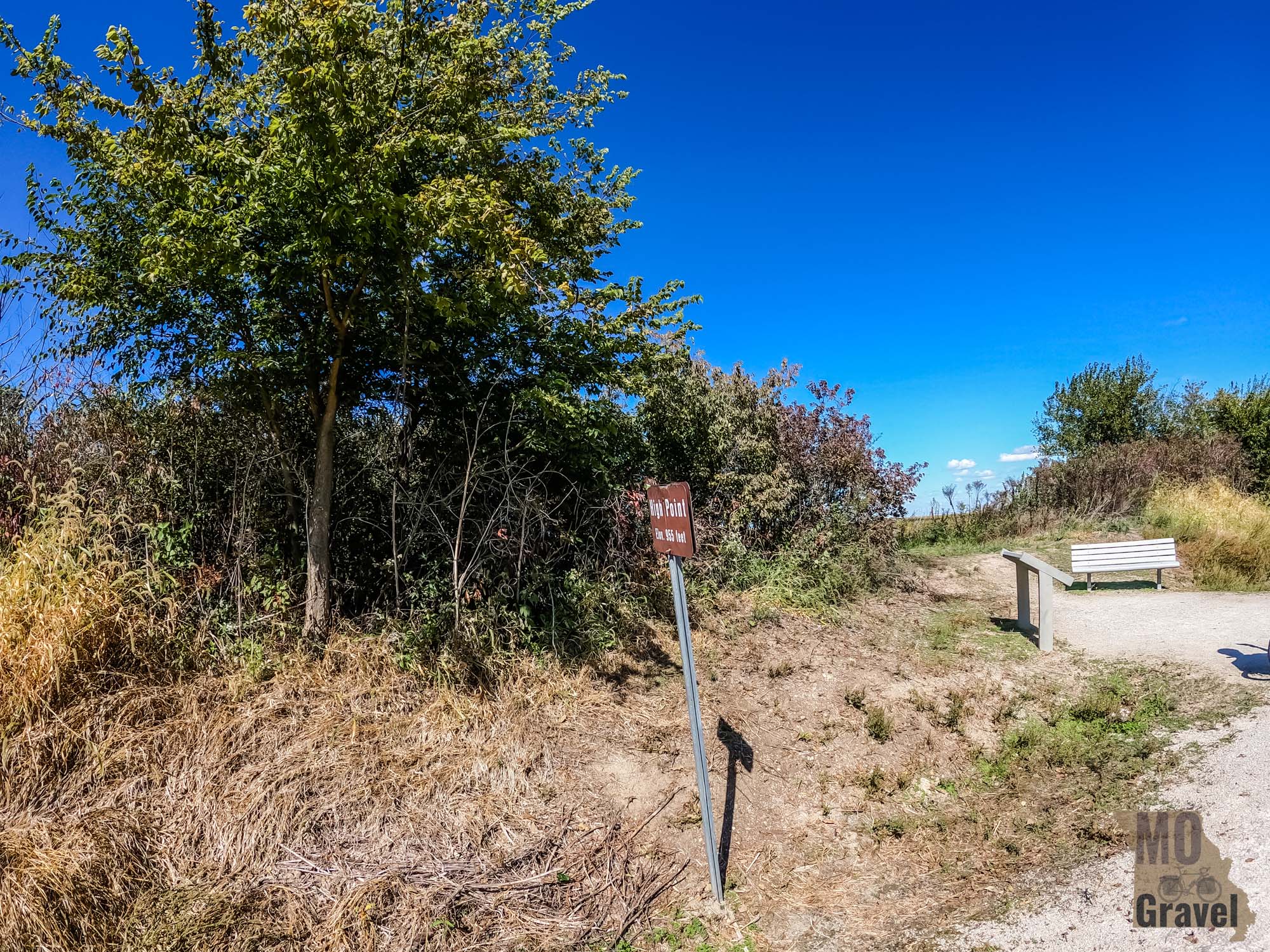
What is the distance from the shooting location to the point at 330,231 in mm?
4809

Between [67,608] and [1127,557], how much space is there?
12143 millimetres

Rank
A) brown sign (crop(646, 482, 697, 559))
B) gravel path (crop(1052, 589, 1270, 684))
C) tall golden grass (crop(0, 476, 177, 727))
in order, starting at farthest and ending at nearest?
gravel path (crop(1052, 589, 1270, 684)) → tall golden grass (crop(0, 476, 177, 727)) → brown sign (crop(646, 482, 697, 559))

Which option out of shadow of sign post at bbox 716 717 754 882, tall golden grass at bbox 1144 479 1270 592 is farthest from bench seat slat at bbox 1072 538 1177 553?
shadow of sign post at bbox 716 717 754 882

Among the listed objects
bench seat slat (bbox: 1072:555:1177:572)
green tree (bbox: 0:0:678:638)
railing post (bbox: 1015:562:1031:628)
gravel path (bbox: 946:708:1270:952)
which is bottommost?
gravel path (bbox: 946:708:1270:952)

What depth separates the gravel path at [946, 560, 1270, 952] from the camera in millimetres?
3158

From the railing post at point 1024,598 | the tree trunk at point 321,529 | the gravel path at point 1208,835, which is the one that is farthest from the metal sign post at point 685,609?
the railing post at point 1024,598

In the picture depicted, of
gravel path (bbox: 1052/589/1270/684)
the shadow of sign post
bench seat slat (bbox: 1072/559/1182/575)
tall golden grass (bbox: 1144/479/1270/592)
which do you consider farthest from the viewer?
tall golden grass (bbox: 1144/479/1270/592)

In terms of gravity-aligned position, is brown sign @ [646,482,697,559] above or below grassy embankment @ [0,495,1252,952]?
above

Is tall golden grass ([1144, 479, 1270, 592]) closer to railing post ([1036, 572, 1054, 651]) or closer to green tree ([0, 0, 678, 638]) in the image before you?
railing post ([1036, 572, 1054, 651])

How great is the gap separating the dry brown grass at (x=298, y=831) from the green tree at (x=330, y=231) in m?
1.43

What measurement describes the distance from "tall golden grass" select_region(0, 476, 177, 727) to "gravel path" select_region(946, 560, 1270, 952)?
16.9 feet

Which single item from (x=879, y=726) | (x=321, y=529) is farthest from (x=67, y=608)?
(x=879, y=726)

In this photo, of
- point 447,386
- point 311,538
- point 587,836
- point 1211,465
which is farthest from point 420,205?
point 1211,465

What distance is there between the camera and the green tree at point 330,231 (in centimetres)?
445
